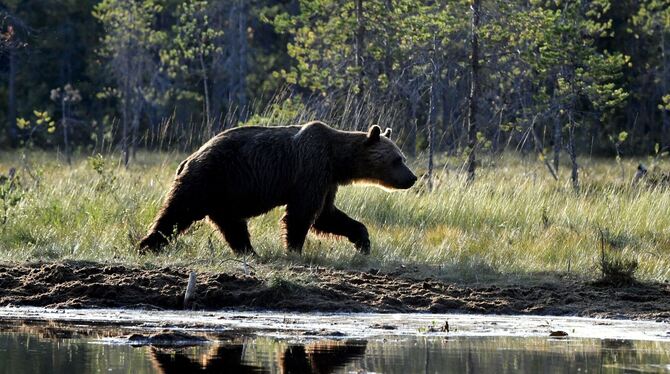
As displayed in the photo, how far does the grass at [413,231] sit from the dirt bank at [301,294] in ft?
1.35

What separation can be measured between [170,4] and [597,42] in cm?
1596

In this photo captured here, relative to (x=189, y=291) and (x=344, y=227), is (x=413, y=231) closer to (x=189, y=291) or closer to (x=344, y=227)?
(x=344, y=227)

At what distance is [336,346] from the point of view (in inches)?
335

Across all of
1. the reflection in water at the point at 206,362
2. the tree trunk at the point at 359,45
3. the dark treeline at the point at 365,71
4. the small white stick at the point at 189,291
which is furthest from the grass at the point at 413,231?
the tree trunk at the point at 359,45

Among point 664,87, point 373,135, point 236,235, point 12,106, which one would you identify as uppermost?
point 373,135

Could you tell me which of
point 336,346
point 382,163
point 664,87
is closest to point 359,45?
point 382,163

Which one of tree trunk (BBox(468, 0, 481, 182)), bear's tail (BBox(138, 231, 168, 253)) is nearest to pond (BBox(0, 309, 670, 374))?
bear's tail (BBox(138, 231, 168, 253))

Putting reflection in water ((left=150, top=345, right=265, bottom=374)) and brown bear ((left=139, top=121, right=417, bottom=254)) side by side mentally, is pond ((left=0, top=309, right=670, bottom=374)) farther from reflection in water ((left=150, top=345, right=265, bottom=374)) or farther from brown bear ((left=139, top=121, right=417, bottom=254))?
brown bear ((left=139, top=121, right=417, bottom=254))

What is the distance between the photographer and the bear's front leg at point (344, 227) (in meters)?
13.5

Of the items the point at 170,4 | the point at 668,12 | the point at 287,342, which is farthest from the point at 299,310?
the point at 170,4

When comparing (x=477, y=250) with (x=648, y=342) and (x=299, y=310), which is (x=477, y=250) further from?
(x=648, y=342)

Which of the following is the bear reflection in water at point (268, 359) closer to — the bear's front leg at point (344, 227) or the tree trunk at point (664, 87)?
the bear's front leg at point (344, 227)

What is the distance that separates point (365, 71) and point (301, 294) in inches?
622

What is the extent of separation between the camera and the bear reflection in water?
7574mm
